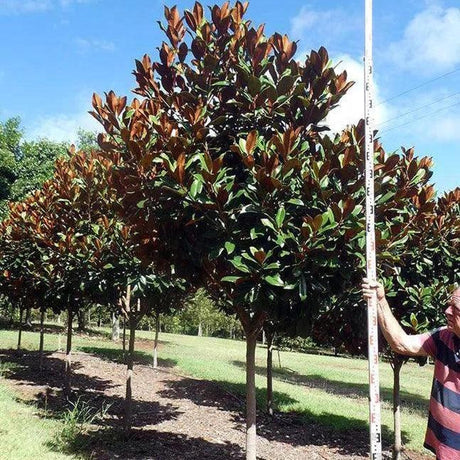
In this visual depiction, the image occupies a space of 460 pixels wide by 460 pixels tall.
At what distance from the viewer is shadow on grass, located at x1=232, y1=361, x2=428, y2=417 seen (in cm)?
1600

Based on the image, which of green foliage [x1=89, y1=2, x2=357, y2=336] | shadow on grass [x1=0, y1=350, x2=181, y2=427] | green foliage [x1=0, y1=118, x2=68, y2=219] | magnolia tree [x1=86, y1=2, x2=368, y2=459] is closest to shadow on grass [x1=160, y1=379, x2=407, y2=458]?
shadow on grass [x1=0, y1=350, x2=181, y2=427]

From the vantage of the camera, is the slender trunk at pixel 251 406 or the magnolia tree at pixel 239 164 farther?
the slender trunk at pixel 251 406

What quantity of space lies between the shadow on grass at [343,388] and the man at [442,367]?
12336 mm

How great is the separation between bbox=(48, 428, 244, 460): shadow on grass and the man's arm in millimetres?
4794

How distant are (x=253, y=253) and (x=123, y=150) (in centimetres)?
183

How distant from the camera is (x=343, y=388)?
18.5m

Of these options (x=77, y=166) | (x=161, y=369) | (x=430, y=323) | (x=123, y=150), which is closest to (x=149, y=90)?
(x=123, y=150)

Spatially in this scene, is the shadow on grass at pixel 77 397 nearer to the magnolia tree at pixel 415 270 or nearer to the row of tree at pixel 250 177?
the magnolia tree at pixel 415 270

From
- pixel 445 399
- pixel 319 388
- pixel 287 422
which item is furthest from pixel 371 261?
pixel 319 388

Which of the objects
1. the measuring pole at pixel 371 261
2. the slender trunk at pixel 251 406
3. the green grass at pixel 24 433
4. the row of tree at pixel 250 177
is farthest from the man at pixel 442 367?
the green grass at pixel 24 433

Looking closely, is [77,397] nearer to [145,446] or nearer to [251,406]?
[145,446]

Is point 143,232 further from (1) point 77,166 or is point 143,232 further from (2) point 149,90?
(1) point 77,166

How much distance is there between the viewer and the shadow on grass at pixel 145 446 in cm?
682

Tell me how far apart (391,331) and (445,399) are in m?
0.54
